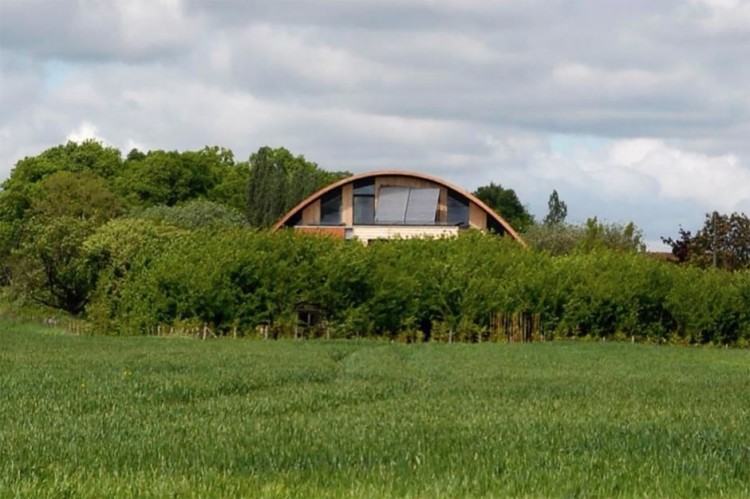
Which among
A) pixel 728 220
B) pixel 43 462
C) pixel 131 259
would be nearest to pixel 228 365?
pixel 43 462

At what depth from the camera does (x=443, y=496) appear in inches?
393

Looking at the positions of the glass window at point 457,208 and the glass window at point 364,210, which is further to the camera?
the glass window at point 457,208

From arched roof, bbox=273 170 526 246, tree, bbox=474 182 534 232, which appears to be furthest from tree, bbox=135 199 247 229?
tree, bbox=474 182 534 232

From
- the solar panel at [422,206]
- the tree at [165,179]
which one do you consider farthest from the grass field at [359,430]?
the tree at [165,179]

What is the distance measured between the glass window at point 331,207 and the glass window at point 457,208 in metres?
6.98

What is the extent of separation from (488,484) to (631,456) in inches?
99.1

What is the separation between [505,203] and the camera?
123500 mm

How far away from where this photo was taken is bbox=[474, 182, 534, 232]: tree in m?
122

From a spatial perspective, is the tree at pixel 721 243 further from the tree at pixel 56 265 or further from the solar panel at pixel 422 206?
the tree at pixel 56 265

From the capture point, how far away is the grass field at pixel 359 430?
10.7 meters

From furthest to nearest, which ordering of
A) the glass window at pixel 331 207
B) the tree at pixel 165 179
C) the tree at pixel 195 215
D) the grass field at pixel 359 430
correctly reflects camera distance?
the tree at pixel 165 179, the tree at pixel 195 215, the glass window at pixel 331 207, the grass field at pixel 359 430

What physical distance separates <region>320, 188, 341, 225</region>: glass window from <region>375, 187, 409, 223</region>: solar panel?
2436 millimetres

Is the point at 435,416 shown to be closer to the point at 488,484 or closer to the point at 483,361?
the point at 488,484

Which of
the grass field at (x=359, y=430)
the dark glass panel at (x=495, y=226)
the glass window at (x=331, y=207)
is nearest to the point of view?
the grass field at (x=359, y=430)
